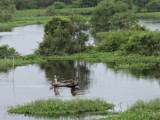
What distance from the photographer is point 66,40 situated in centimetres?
6656

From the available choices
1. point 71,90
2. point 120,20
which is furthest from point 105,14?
point 71,90

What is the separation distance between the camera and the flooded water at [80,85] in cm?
4212

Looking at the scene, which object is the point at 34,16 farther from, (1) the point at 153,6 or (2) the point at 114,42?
(2) the point at 114,42

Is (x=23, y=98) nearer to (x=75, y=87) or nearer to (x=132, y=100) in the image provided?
(x=75, y=87)

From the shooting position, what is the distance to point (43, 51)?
66.7 metres

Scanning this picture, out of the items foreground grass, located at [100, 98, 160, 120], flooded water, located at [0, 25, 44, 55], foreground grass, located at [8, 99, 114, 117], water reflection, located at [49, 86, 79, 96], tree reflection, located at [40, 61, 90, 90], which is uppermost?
foreground grass, located at [100, 98, 160, 120]

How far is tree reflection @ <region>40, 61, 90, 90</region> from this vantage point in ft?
168

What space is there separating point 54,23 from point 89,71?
18.6 metres

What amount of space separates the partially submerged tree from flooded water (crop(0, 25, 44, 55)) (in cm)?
736

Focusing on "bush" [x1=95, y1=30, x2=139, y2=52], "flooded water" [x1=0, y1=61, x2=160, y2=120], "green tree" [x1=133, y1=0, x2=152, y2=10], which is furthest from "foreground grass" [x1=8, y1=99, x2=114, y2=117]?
"green tree" [x1=133, y1=0, x2=152, y2=10]

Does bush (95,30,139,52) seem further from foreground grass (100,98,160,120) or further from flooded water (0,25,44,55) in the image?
foreground grass (100,98,160,120)

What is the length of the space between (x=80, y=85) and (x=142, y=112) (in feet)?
52.6

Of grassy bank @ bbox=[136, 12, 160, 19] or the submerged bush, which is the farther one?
grassy bank @ bbox=[136, 12, 160, 19]

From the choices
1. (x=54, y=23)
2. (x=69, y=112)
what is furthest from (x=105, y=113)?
(x=54, y=23)
